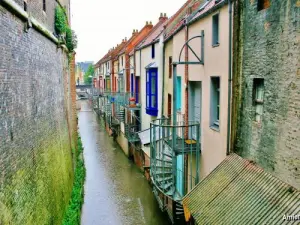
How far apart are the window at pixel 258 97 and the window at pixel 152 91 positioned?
12413mm

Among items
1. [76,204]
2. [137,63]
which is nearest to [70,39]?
[137,63]

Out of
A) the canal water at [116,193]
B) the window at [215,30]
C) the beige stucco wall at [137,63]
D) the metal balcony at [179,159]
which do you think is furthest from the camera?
the beige stucco wall at [137,63]

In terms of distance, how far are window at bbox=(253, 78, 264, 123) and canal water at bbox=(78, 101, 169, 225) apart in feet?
29.1

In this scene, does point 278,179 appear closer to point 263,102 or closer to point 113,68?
point 263,102

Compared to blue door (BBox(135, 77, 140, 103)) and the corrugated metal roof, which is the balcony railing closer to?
blue door (BBox(135, 77, 140, 103))

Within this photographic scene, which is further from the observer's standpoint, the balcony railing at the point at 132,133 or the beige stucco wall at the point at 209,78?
the balcony railing at the point at 132,133

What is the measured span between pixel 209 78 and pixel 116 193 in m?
11.0

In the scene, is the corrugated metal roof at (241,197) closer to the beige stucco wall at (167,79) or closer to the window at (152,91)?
the beige stucco wall at (167,79)

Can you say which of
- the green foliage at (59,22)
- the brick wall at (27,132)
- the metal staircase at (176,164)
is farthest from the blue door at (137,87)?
the brick wall at (27,132)

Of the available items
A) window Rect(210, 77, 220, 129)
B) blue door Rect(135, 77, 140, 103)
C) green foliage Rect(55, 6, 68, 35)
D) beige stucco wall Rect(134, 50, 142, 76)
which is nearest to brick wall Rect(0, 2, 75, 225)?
green foliage Rect(55, 6, 68, 35)

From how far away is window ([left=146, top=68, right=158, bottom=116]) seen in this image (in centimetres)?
2088

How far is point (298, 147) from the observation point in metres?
6.60

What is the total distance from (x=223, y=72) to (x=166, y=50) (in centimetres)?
888

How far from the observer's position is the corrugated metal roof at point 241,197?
21.7ft
